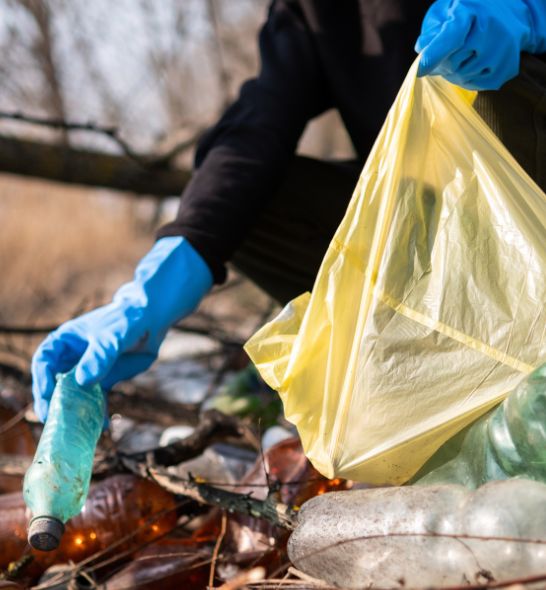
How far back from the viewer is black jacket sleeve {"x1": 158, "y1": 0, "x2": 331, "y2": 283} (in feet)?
4.90

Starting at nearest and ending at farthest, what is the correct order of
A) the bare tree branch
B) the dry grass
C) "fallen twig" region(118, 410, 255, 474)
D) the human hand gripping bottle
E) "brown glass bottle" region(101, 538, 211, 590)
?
the human hand gripping bottle, "brown glass bottle" region(101, 538, 211, 590), "fallen twig" region(118, 410, 255, 474), the bare tree branch, the dry grass

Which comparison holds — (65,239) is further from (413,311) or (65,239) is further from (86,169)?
(413,311)

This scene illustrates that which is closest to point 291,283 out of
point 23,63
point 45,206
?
point 23,63

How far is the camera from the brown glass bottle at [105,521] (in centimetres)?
128

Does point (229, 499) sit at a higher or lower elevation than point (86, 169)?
higher

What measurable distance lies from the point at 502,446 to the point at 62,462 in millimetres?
605

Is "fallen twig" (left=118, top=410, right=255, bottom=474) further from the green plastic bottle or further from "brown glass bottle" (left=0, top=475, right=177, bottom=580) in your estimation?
the green plastic bottle

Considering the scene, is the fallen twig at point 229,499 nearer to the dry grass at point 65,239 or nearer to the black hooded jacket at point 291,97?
the black hooded jacket at point 291,97

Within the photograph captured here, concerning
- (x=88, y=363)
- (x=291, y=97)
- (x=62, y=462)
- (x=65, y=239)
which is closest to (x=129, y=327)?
(x=88, y=363)

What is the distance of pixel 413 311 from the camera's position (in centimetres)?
105

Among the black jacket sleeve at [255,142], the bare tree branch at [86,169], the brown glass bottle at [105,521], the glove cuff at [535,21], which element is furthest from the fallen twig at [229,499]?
the bare tree branch at [86,169]

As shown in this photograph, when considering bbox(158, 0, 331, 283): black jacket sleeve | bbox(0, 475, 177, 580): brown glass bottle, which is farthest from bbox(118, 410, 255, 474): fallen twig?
bbox(158, 0, 331, 283): black jacket sleeve

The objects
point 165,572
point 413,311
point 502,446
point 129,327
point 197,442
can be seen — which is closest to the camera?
point 502,446

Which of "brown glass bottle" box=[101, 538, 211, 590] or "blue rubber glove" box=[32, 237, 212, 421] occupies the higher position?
"blue rubber glove" box=[32, 237, 212, 421]
